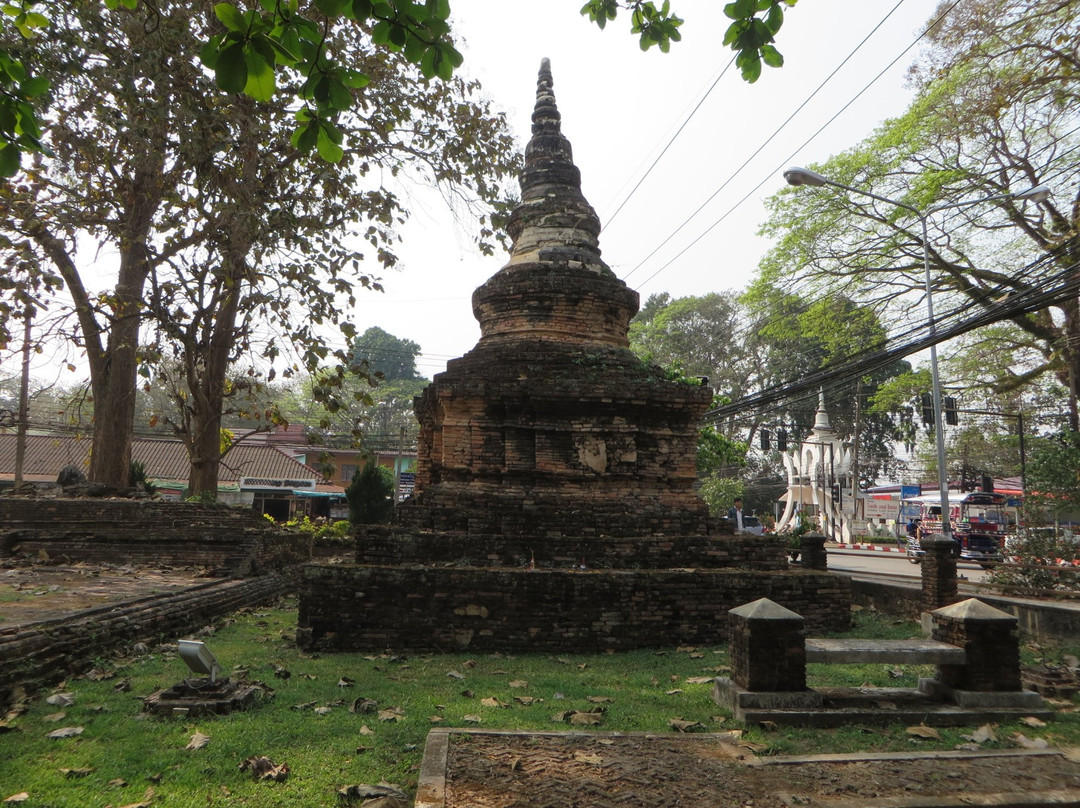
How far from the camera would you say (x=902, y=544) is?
28.4 m

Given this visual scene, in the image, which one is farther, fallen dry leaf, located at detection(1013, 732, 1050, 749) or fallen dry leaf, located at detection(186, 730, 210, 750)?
fallen dry leaf, located at detection(1013, 732, 1050, 749)

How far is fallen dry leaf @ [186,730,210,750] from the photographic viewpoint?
4223 mm

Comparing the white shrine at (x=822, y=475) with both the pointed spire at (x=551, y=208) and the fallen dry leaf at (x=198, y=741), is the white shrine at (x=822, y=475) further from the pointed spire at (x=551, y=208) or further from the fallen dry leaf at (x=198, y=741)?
the fallen dry leaf at (x=198, y=741)

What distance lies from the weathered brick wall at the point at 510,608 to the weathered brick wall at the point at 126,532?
515cm

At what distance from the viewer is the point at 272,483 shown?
32938 millimetres

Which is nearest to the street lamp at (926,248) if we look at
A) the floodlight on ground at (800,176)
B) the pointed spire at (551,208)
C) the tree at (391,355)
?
the floodlight on ground at (800,176)

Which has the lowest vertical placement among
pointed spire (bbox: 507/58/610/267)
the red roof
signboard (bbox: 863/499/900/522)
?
signboard (bbox: 863/499/900/522)

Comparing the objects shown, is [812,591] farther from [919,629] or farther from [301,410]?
[301,410]

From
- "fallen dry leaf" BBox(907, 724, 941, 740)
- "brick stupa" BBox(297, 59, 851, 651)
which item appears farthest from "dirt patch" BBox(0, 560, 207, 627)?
"fallen dry leaf" BBox(907, 724, 941, 740)

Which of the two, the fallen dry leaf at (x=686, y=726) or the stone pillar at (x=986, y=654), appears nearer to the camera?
the fallen dry leaf at (x=686, y=726)

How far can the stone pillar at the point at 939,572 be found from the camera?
8688 millimetres

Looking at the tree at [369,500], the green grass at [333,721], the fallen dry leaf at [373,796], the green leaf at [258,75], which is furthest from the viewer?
the tree at [369,500]

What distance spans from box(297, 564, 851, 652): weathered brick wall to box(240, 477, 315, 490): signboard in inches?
1073

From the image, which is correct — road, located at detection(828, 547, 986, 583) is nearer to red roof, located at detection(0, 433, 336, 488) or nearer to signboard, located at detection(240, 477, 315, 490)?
red roof, located at detection(0, 433, 336, 488)
